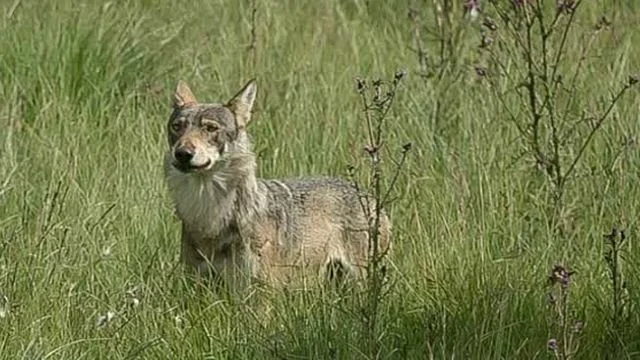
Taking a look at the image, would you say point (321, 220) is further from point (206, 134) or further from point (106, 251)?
point (106, 251)

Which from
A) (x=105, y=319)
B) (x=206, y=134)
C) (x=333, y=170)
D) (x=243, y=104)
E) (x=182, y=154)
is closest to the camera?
(x=105, y=319)

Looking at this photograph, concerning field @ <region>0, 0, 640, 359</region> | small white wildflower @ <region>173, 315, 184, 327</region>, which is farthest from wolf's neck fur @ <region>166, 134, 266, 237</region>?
small white wildflower @ <region>173, 315, 184, 327</region>

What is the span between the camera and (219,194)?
19.3ft

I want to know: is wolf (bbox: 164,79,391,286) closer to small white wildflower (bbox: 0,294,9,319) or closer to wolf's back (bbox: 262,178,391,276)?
wolf's back (bbox: 262,178,391,276)

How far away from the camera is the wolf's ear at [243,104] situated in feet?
19.7

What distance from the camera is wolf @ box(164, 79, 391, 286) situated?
5.74m

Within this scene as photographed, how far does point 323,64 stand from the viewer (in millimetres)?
8117

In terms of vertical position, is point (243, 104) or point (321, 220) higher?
point (243, 104)

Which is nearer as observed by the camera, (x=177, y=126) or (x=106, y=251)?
(x=106, y=251)

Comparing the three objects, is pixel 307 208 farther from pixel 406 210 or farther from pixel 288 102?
pixel 288 102

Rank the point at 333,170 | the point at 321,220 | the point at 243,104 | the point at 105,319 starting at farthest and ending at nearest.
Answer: the point at 333,170 < the point at 321,220 < the point at 243,104 < the point at 105,319

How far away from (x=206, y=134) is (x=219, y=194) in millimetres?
237

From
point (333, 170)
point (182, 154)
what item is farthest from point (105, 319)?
point (333, 170)

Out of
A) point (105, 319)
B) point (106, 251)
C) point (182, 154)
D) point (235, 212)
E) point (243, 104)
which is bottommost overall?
point (105, 319)
